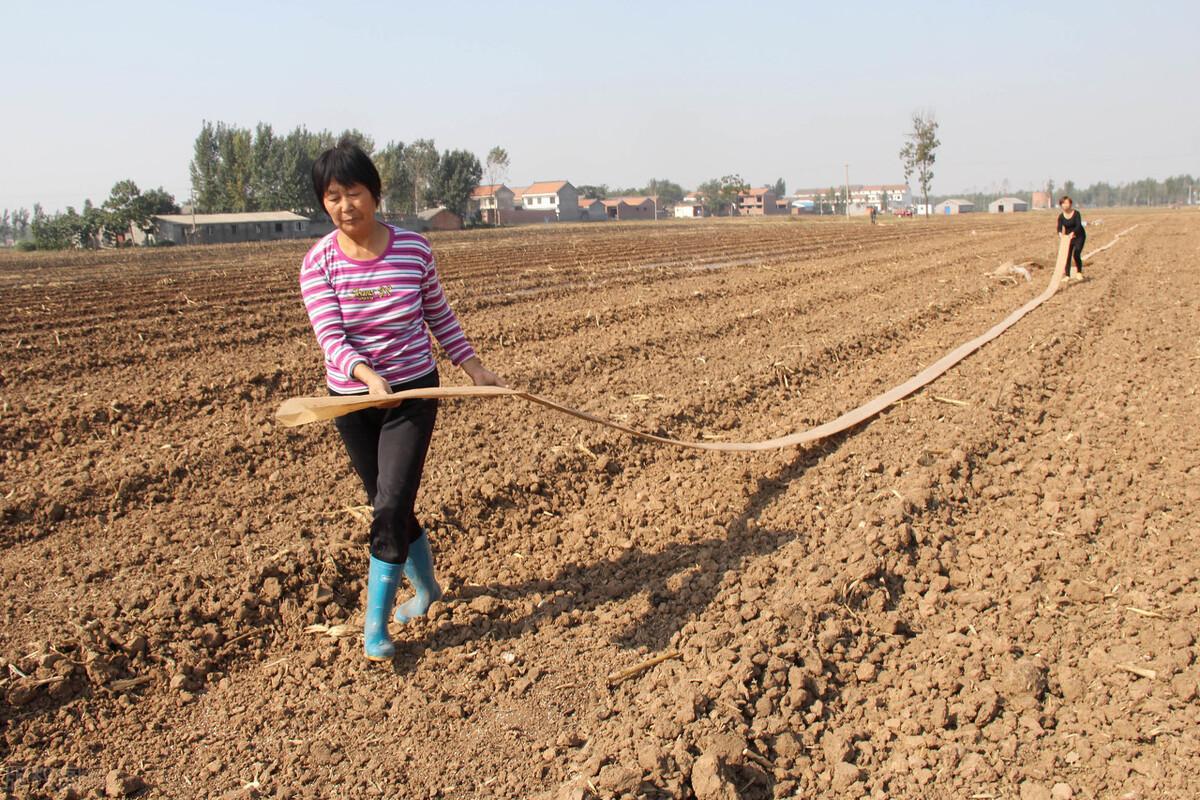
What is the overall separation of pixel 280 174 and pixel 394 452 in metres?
76.3

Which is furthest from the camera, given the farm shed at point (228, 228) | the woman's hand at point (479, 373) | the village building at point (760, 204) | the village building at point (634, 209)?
the village building at point (760, 204)

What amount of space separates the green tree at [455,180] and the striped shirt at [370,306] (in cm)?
7596

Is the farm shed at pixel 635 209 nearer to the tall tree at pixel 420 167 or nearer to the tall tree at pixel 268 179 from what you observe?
the tall tree at pixel 420 167

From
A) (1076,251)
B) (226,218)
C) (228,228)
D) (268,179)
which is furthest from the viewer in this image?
(268,179)

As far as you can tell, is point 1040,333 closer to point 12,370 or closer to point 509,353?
point 509,353

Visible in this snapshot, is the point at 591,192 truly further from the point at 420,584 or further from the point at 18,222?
the point at 420,584

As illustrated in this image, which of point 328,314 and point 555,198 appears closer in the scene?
point 328,314

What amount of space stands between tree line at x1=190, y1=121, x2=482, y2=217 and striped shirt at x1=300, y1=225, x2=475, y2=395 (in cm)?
7257

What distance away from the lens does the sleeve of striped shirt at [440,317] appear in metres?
3.17

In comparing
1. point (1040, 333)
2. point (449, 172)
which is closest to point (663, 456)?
point (1040, 333)

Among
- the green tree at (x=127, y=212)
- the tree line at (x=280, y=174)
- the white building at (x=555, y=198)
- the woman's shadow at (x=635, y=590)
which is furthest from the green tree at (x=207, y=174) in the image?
the woman's shadow at (x=635, y=590)

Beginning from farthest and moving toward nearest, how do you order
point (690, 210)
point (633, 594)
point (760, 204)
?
point (760, 204) < point (690, 210) < point (633, 594)

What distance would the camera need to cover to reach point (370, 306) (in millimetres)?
3023

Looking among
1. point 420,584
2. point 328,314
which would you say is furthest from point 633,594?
point 328,314
